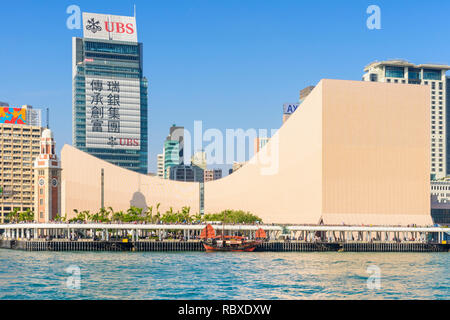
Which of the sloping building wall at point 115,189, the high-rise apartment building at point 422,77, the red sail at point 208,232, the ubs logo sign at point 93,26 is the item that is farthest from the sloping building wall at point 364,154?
the ubs logo sign at point 93,26

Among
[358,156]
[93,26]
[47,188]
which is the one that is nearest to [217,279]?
[358,156]

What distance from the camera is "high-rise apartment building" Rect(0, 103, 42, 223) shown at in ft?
468

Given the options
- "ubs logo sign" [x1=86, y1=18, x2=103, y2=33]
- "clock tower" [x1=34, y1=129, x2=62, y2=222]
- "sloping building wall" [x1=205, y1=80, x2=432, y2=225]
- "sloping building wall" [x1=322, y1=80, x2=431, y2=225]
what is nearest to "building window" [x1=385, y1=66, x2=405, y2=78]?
"ubs logo sign" [x1=86, y1=18, x2=103, y2=33]

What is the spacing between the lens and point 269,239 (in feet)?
273

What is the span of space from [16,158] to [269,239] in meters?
80.3

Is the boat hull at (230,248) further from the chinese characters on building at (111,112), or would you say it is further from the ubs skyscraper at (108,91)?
the ubs skyscraper at (108,91)

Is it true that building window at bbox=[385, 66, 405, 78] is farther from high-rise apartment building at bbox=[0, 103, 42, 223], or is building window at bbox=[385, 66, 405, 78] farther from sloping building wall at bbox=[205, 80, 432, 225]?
high-rise apartment building at bbox=[0, 103, 42, 223]

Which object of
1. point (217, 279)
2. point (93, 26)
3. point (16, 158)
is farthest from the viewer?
point (93, 26)

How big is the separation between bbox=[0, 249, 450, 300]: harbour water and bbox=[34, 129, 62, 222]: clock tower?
40.1m

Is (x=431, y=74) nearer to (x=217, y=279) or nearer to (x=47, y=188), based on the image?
(x=47, y=188)

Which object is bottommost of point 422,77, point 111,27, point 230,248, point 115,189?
point 230,248

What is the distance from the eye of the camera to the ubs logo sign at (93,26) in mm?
170625

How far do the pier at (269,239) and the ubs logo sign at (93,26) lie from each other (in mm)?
87682
